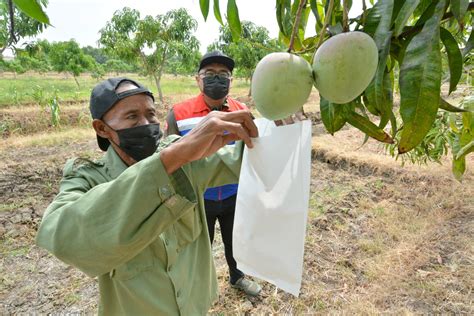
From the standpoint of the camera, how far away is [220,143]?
0.86 meters

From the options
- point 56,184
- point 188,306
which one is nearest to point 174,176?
point 188,306

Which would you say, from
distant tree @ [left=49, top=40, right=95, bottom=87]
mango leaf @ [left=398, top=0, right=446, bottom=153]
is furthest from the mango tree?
distant tree @ [left=49, top=40, right=95, bottom=87]

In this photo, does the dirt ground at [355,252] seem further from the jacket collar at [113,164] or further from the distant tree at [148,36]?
the distant tree at [148,36]

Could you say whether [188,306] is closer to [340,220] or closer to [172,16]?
[340,220]

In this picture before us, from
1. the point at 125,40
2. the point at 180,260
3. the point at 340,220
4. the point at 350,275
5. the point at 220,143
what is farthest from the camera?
the point at 125,40

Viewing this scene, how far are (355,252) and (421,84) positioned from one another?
279 cm

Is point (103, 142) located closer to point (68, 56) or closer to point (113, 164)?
point (113, 164)

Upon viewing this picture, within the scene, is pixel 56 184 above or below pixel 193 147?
below

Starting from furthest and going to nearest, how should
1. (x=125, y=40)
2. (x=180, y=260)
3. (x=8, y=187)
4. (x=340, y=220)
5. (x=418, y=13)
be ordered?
1. (x=125, y=40)
2. (x=8, y=187)
3. (x=340, y=220)
4. (x=180, y=260)
5. (x=418, y=13)

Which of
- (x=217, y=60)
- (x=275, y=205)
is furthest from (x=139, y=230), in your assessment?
(x=217, y=60)

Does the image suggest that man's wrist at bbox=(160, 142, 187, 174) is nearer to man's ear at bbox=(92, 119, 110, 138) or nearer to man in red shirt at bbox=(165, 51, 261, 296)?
man's ear at bbox=(92, 119, 110, 138)

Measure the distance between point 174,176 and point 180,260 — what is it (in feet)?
1.81

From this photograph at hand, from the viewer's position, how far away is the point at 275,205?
0.82 meters

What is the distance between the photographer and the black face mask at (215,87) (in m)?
2.27
